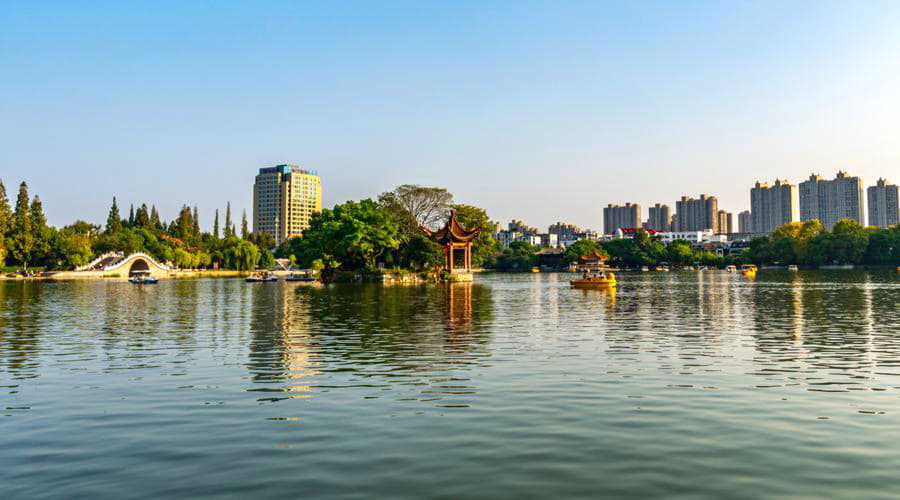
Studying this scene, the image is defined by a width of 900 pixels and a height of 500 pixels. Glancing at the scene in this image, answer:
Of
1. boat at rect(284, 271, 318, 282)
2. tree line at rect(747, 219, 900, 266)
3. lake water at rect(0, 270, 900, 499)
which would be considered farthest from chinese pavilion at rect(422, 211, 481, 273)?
tree line at rect(747, 219, 900, 266)

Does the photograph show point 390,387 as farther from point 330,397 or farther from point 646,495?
point 646,495

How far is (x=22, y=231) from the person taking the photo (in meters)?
106

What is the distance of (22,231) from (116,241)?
26.6m

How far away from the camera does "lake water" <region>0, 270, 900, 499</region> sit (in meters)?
8.17

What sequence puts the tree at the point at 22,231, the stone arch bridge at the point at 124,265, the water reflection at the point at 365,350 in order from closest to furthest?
the water reflection at the point at 365,350 → the tree at the point at 22,231 → the stone arch bridge at the point at 124,265

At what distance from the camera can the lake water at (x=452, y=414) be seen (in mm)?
8172

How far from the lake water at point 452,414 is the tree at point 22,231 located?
9418 centimetres

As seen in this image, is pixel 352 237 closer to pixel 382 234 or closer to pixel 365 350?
pixel 382 234

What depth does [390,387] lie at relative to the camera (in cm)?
1447

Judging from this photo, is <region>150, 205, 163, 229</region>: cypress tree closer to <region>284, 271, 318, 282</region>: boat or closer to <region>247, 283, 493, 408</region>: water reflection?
<region>284, 271, 318, 282</region>: boat

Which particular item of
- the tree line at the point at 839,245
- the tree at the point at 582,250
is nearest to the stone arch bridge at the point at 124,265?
the tree at the point at 582,250


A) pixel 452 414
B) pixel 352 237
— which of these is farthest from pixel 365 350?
pixel 352 237

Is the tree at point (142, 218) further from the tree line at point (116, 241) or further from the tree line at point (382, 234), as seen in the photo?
the tree line at point (382, 234)

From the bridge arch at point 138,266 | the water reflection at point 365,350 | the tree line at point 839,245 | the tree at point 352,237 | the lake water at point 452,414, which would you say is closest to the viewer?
the lake water at point 452,414
